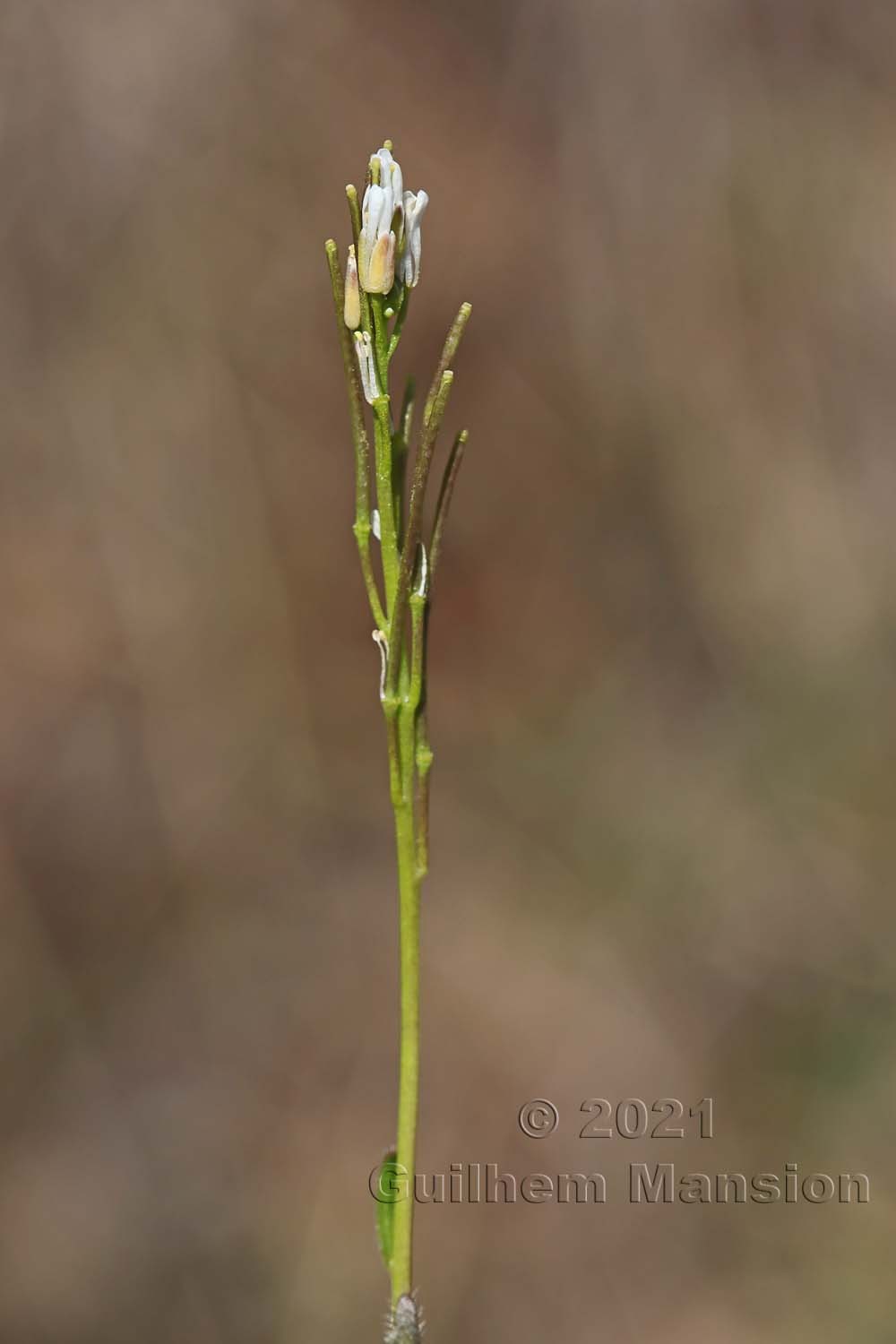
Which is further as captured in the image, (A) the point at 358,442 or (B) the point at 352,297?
(A) the point at 358,442

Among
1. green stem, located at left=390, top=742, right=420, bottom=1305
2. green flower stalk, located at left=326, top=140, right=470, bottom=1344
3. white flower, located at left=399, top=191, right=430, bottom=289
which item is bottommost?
green stem, located at left=390, top=742, right=420, bottom=1305

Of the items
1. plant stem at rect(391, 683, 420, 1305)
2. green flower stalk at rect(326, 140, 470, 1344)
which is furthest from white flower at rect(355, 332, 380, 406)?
plant stem at rect(391, 683, 420, 1305)

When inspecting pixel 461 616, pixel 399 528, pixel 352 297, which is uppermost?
pixel 352 297

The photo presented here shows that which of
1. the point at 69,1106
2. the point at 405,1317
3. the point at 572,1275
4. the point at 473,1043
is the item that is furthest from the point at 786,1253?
the point at 405,1317

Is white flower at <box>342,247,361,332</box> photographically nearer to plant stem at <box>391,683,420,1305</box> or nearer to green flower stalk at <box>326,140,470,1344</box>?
green flower stalk at <box>326,140,470,1344</box>

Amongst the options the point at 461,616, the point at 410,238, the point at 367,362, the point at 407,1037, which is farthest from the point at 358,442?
the point at 461,616

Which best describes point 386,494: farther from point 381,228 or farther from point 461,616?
point 461,616
